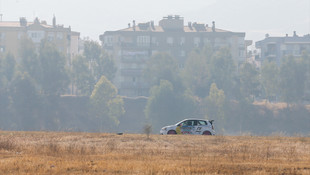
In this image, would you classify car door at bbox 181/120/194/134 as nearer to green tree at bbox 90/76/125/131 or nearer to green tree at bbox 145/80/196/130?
green tree at bbox 90/76/125/131

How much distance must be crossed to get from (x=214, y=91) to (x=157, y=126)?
12116 mm

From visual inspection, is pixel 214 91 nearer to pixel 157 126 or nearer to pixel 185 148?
pixel 157 126

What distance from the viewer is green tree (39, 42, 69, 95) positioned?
113 meters

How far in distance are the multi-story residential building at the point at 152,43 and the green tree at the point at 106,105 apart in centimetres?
3414

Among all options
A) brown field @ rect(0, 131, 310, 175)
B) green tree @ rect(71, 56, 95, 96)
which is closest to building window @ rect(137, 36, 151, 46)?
green tree @ rect(71, 56, 95, 96)

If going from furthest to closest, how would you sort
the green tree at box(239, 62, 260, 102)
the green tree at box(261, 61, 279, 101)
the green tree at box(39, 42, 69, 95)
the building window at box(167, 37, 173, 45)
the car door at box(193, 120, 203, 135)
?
the building window at box(167, 37, 173, 45) → the green tree at box(261, 61, 279, 101) → the green tree at box(239, 62, 260, 102) → the green tree at box(39, 42, 69, 95) → the car door at box(193, 120, 203, 135)

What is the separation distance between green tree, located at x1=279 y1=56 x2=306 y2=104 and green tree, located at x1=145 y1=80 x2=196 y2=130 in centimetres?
1811

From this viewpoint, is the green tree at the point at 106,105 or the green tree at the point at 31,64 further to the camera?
the green tree at the point at 31,64

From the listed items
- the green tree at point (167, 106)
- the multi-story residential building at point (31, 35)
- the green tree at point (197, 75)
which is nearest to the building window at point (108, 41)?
the multi-story residential building at point (31, 35)

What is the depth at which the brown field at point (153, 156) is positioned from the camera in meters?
Result: 22.2

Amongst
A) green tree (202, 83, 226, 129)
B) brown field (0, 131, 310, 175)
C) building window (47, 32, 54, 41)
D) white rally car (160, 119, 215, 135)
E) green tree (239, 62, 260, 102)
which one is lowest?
green tree (202, 83, 226, 129)

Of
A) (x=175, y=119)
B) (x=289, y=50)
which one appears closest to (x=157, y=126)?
(x=175, y=119)

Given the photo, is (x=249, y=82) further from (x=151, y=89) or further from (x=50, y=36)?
(x=50, y=36)

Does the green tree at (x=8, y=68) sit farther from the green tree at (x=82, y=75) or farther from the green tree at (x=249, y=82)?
the green tree at (x=249, y=82)
